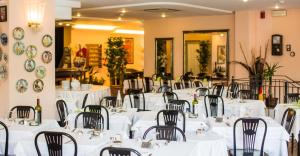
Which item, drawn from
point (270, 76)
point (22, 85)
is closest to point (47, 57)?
point (22, 85)

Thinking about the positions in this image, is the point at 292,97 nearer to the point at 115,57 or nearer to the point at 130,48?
the point at 115,57

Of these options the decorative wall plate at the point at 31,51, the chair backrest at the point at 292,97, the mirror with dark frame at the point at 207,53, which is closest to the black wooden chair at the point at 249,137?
the chair backrest at the point at 292,97

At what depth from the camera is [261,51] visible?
13836 millimetres

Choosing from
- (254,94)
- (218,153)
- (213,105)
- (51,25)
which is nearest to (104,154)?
(218,153)

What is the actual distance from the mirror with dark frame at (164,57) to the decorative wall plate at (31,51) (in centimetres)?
758

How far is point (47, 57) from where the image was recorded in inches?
366

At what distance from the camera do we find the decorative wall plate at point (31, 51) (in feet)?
29.2

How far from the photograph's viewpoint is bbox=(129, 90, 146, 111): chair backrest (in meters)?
10.0

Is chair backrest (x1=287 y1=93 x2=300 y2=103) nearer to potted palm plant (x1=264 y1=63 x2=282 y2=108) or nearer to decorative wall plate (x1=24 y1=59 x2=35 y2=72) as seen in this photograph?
potted palm plant (x1=264 y1=63 x2=282 y2=108)

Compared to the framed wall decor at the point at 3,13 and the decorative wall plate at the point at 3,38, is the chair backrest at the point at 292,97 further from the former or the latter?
the framed wall decor at the point at 3,13

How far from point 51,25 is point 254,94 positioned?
A: 220 inches

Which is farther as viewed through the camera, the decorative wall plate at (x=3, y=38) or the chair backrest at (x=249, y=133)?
the decorative wall plate at (x=3, y=38)

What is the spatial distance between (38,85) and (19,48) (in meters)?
0.94

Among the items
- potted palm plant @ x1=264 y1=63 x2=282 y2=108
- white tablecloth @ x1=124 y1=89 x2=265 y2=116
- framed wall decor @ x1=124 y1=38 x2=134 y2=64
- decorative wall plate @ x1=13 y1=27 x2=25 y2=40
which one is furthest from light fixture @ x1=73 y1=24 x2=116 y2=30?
decorative wall plate @ x1=13 y1=27 x2=25 y2=40
